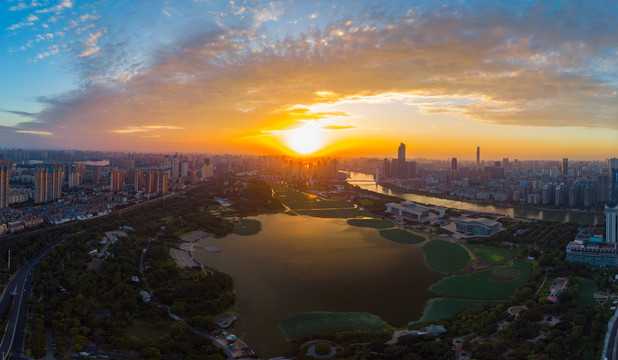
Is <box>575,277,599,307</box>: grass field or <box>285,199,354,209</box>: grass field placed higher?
<box>285,199,354,209</box>: grass field

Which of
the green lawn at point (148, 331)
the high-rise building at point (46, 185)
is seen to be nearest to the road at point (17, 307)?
the green lawn at point (148, 331)

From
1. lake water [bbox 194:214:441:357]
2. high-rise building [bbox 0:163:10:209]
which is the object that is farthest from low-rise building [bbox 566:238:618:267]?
high-rise building [bbox 0:163:10:209]

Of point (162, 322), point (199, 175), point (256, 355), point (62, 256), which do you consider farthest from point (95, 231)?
point (199, 175)

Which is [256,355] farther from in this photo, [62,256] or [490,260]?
[490,260]

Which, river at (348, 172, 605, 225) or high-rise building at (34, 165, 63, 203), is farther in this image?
high-rise building at (34, 165, 63, 203)

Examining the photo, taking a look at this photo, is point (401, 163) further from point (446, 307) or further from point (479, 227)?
point (446, 307)

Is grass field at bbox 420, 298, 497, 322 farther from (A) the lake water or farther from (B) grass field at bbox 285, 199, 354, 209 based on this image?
(B) grass field at bbox 285, 199, 354, 209

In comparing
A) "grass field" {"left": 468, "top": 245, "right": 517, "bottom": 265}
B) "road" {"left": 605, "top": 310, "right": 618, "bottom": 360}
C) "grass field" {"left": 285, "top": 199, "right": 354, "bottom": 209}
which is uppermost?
"grass field" {"left": 285, "top": 199, "right": 354, "bottom": 209}
